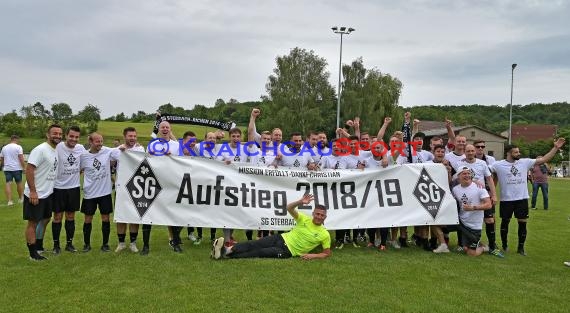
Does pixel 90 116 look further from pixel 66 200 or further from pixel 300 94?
pixel 66 200

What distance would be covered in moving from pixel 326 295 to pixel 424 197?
3.71 m

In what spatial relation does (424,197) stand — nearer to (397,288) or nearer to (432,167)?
(432,167)

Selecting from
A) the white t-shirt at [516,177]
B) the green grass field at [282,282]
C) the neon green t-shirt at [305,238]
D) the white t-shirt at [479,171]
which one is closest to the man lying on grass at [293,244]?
the neon green t-shirt at [305,238]

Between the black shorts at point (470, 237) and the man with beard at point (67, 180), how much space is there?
272 inches

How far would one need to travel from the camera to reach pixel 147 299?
5027 millimetres

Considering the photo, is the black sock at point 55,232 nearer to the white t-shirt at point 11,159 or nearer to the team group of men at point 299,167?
the team group of men at point 299,167

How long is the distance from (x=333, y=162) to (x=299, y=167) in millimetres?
720

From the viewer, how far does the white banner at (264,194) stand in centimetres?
745

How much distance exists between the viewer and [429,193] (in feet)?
26.8

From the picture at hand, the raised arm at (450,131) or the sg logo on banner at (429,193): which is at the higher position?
the raised arm at (450,131)

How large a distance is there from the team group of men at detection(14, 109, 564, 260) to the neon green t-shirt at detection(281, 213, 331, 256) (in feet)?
0.05

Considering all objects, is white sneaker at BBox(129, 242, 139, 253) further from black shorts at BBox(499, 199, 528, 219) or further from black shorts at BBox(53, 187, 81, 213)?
black shorts at BBox(499, 199, 528, 219)

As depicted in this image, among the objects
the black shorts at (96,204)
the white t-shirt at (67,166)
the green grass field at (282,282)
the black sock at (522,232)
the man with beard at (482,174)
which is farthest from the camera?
the black sock at (522,232)

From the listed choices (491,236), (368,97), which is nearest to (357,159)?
(491,236)
